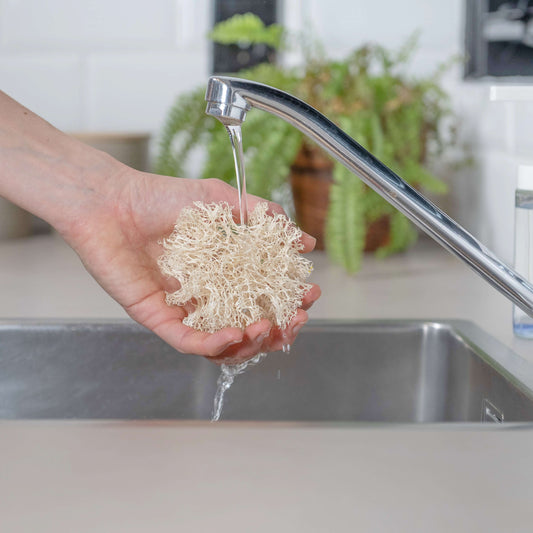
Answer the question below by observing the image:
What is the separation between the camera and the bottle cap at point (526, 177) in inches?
30.0

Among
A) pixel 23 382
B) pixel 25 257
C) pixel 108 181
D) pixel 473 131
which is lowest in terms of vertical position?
pixel 23 382

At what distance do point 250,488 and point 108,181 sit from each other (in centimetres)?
40

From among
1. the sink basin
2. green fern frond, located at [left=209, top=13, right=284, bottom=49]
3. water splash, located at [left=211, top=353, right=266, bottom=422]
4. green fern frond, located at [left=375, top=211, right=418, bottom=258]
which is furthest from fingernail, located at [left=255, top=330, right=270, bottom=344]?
green fern frond, located at [left=209, top=13, right=284, bottom=49]

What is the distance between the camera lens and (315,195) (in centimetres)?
131

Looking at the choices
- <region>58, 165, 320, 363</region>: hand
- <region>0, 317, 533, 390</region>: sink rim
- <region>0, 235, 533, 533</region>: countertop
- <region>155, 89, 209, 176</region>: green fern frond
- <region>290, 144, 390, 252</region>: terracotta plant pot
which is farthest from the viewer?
<region>155, 89, 209, 176</region>: green fern frond

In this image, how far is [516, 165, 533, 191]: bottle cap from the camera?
0.76 meters

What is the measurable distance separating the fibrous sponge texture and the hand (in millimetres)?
18

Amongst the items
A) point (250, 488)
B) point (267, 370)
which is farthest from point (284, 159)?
point (250, 488)

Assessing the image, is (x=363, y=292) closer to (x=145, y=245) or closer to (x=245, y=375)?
(x=245, y=375)

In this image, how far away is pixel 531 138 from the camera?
1.12 m

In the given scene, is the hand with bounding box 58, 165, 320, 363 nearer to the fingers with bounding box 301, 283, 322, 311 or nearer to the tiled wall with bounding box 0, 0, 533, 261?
the fingers with bounding box 301, 283, 322, 311

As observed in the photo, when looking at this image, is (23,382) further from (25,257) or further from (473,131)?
(473,131)

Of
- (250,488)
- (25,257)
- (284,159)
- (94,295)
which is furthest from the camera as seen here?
(25,257)

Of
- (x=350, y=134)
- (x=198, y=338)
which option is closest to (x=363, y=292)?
(x=350, y=134)
